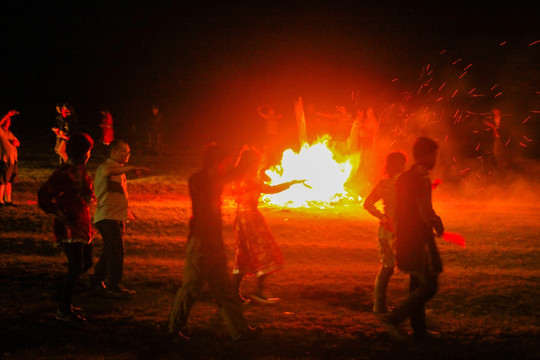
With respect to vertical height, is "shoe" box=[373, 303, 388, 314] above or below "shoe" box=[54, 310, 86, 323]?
above

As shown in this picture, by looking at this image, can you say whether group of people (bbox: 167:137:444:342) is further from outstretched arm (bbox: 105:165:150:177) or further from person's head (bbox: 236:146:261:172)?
outstretched arm (bbox: 105:165:150:177)

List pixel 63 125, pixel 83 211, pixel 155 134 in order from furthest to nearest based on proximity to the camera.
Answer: pixel 155 134
pixel 63 125
pixel 83 211

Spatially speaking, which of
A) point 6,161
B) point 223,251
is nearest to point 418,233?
point 223,251

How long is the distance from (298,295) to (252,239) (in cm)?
120

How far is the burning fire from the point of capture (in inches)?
535

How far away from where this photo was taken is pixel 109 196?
6590 mm

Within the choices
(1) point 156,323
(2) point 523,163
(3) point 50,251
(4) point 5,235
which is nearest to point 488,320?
(1) point 156,323

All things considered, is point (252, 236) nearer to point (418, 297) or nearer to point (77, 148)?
point (418, 297)

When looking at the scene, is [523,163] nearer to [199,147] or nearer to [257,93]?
[199,147]

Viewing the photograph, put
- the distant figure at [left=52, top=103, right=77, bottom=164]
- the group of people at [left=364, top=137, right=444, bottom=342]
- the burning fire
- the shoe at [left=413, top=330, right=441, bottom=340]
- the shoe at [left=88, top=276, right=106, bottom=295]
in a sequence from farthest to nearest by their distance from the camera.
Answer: the distant figure at [left=52, top=103, right=77, bottom=164], the burning fire, the shoe at [left=88, top=276, right=106, bottom=295], the shoe at [left=413, top=330, right=441, bottom=340], the group of people at [left=364, top=137, right=444, bottom=342]

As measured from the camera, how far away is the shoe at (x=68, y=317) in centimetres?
578

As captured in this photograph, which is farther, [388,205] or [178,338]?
[388,205]

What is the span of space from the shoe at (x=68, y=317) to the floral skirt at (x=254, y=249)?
5.99ft

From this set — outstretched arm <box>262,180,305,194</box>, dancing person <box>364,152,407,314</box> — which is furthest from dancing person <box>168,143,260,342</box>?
dancing person <box>364,152,407,314</box>
